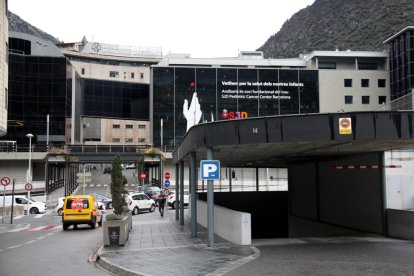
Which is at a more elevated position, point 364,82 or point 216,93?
point 364,82

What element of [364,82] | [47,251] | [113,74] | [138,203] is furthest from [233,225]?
[113,74]

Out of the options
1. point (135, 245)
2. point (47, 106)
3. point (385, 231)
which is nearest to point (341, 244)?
point (385, 231)

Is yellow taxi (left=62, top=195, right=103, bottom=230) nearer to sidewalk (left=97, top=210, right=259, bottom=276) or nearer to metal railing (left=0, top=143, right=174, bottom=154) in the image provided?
sidewalk (left=97, top=210, right=259, bottom=276)

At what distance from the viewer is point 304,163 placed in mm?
27906

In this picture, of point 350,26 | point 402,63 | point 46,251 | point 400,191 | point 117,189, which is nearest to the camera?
point 46,251

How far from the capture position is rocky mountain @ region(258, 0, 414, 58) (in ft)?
499

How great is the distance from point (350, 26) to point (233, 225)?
172 meters

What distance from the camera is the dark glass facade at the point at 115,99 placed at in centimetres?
9600

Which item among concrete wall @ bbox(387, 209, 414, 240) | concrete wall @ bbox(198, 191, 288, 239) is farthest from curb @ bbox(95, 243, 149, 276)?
concrete wall @ bbox(198, 191, 288, 239)

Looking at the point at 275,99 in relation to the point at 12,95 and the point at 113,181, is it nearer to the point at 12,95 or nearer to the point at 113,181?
the point at 12,95

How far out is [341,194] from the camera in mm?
22562

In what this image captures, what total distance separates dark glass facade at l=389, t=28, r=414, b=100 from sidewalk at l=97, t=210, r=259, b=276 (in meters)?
66.2

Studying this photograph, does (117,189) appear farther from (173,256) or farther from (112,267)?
(112,267)

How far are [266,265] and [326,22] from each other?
617ft
